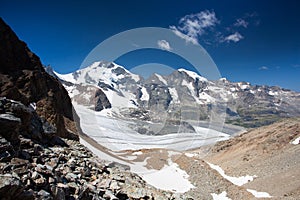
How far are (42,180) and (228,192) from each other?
98.2 feet

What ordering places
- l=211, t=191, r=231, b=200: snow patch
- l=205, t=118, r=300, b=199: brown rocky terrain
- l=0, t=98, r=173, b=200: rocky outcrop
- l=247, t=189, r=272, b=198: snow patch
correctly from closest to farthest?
l=0, t=98, r=173, b=200: rocky outcrop → l=247, t=189, r=272, b=198: snow patch → l=205, t=118, r=300, b=199: brown rocky terrain → l=211, t=191, r=231, b=200: snow patch

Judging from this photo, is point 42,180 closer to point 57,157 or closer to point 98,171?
point 57,157

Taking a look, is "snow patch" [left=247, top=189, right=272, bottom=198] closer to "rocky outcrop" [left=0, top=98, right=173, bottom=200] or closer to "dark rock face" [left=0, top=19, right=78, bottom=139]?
"rocky outcrop" [left=0, top=98, right=173, bottom=200]

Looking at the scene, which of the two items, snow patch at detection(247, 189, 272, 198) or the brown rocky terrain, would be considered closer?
snow patch at detection(247, 189, 272, 198)

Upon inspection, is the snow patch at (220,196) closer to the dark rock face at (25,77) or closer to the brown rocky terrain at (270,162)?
the brown rocky terrain at (270,162)

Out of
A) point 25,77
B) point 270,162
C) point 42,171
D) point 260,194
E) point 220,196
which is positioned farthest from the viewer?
point 270,162

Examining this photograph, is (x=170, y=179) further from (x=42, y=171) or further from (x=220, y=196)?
(x=42, y=171)

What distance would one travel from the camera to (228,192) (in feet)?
110

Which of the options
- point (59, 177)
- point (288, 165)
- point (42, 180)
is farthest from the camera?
point (288, 165)

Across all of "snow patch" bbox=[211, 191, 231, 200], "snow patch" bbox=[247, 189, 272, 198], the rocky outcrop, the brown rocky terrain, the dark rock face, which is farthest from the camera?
"snow patch" bbox=[211, 191, 231, 200]

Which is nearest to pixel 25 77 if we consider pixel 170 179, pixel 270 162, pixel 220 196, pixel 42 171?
pixel 42 171

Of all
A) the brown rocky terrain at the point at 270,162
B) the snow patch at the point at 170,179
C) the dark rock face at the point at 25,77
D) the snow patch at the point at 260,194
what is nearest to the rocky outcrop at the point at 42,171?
the dark rock face at the point at 25,77

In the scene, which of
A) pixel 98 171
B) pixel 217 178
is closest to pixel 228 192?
pixel 217 178

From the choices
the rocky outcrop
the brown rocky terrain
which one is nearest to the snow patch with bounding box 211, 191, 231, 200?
the brown rocky terrain
